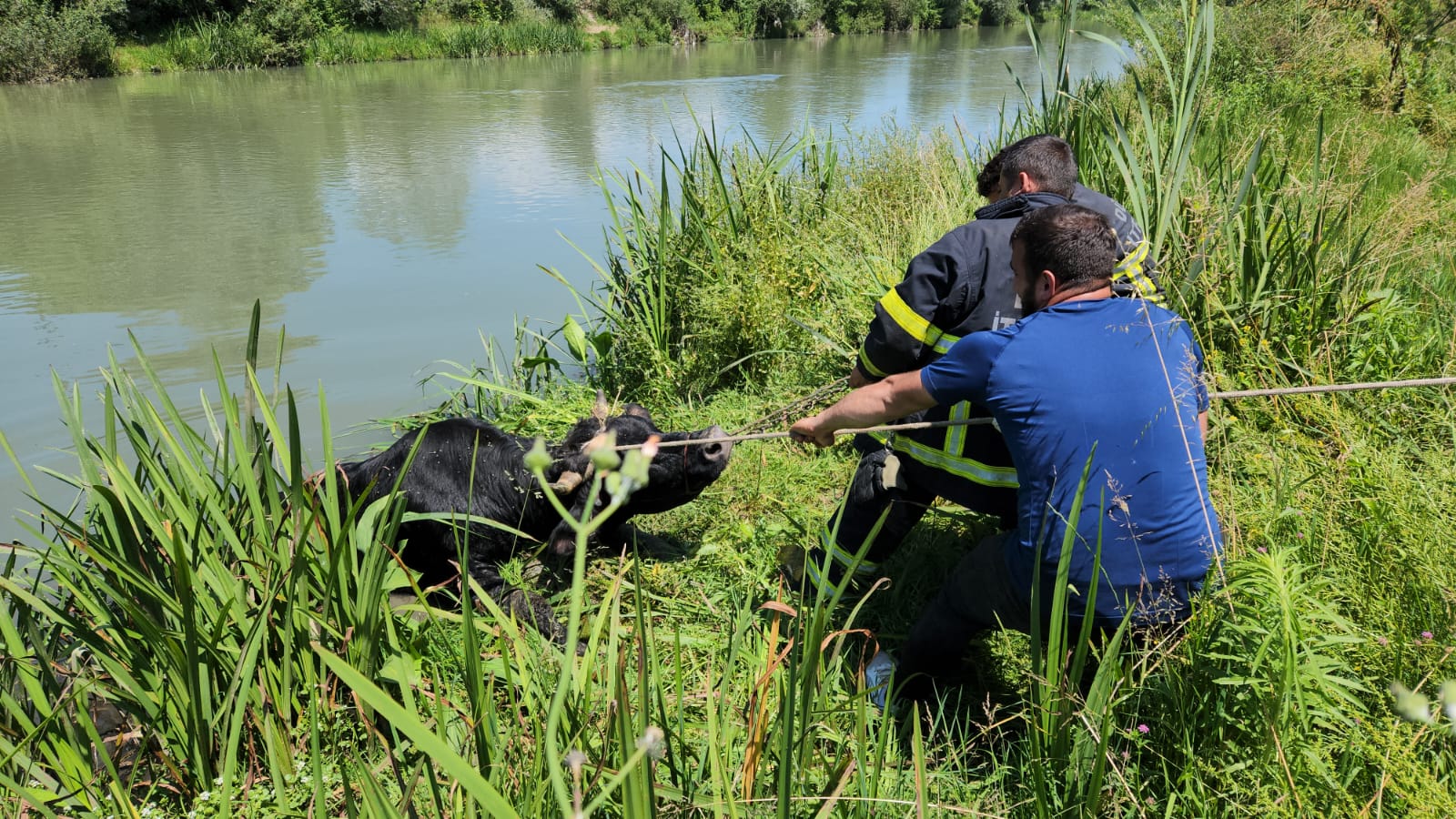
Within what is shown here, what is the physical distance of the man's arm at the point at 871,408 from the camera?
8.36 ft

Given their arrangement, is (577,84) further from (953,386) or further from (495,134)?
(953,386)

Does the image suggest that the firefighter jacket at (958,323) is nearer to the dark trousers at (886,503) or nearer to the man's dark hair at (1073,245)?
the dark trousers at (886,503)

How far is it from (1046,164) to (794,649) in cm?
236

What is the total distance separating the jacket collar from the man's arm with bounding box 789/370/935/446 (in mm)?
780

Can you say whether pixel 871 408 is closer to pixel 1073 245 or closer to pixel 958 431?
pixel 958 431

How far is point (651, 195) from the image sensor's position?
242 inches

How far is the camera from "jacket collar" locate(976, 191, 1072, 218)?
10.0 ft

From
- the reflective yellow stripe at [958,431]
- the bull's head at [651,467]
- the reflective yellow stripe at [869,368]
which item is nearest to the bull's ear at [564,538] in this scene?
the bull's head at [651,467]

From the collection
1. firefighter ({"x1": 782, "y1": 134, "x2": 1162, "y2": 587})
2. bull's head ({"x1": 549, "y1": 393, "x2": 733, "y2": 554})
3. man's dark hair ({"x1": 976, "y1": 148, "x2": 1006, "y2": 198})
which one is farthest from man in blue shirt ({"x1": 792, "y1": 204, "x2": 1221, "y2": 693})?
bull's head ({"x1": 549, "y1": 393, "x2": 733, "y2": 554})

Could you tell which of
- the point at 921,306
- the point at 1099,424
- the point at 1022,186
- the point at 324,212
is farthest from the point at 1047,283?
the point at 324,212

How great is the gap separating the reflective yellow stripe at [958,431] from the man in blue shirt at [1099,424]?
1.37 feet

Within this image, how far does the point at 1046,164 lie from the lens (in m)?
3.23

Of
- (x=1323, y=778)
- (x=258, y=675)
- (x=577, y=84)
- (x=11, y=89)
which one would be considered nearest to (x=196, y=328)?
(x=258, y=675)

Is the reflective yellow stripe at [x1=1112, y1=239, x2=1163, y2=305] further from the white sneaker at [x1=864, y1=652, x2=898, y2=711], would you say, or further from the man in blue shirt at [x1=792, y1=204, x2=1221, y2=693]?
the white sneaker at [x1=864, y1=652, x2=898, y2=711]
